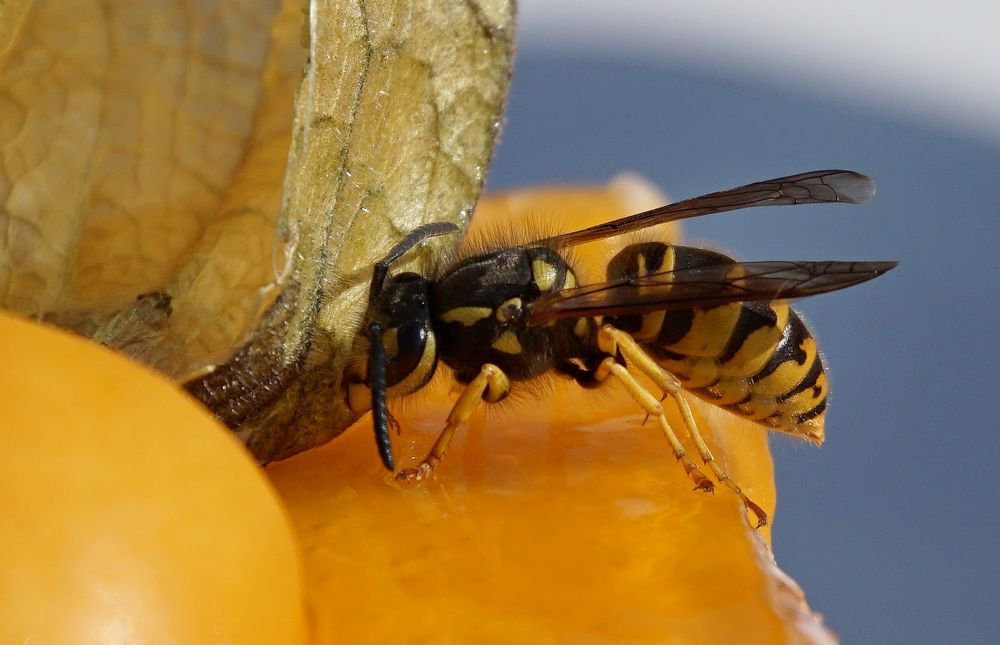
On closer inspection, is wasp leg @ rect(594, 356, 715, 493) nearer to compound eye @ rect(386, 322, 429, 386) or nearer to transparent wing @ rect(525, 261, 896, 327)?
transparent wing @ rect(525, 261, 896, 327)

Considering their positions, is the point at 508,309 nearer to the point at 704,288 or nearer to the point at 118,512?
the point at 704,288

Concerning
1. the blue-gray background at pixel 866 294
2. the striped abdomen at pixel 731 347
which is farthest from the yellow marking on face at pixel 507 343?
the blue-gray background at pixel 866 294

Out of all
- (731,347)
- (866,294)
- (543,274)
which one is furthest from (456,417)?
(866,294)

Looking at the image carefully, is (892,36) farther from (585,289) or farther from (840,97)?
(585,289)

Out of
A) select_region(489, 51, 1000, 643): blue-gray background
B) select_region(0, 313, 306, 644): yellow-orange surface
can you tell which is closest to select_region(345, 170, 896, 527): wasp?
select_region(0, 313, 306, 644): yellow-orange surface

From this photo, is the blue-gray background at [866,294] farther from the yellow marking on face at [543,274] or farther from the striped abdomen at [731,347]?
the yellow marking on face at [543,274]
